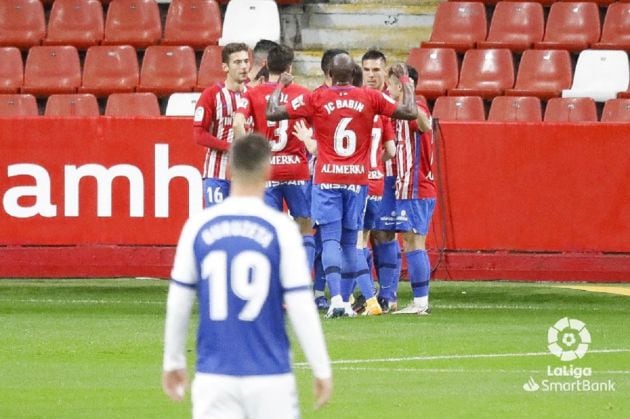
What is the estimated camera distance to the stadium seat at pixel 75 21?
68.8 ft

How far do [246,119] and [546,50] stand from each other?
296 inches

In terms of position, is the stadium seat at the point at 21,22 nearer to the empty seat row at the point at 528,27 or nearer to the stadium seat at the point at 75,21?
the stadium seat at the point at 75,21

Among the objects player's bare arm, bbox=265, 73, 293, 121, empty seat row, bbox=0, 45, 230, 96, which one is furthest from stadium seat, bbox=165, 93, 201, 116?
player's bare arm, bbox=265, 73, 293, 121

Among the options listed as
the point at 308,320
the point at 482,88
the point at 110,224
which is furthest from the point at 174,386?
the point at 482,88

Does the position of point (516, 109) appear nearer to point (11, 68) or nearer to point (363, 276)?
point (363, 276)

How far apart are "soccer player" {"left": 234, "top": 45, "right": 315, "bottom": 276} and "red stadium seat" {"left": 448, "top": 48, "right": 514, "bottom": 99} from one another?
21.4ft

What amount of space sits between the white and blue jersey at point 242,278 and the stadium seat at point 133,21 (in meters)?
15.5

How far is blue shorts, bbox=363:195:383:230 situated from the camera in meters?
14.0

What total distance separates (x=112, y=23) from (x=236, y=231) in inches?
624

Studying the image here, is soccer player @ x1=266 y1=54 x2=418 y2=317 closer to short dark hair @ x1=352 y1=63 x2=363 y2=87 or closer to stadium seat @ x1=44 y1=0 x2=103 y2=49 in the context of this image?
short dark hair @ x1=352 y1=63 x2=363 y2=87

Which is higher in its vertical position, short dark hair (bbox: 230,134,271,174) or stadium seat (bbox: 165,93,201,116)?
short dark hair (bbox: 230,134,271,174)

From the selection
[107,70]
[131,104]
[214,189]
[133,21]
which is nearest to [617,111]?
[131,104]

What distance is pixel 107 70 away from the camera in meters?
20.3

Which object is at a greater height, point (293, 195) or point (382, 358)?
point (293, 195)
